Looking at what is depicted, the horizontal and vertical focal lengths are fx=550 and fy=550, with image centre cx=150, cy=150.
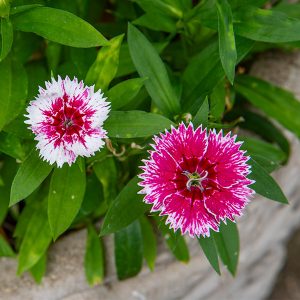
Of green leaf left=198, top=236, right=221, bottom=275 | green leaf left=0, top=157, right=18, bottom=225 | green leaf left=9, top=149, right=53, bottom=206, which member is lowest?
green leaf left=0, top=157, right=18, bottom=225

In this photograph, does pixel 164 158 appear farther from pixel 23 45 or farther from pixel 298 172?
pixel 298 172

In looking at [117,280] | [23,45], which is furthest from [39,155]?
[117,280]

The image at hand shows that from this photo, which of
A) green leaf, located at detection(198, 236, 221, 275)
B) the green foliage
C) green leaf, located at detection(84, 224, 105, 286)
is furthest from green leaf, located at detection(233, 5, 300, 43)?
green leaf, located at detection(84, 224, 105, 286)

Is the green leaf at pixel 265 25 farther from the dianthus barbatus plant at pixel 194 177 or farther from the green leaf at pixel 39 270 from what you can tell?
the green leaf at pixel 39 270

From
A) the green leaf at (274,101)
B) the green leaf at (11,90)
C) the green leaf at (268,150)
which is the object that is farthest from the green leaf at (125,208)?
the green leaf at (274,101)

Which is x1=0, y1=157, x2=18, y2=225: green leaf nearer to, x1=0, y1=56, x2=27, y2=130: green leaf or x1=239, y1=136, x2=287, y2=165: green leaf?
x1=0, y1=56, x2=27, y2=130: green leaf
